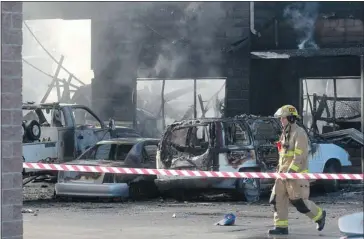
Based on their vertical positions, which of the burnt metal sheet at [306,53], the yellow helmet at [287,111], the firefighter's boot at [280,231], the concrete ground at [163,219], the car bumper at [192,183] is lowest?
the concrete ground at [163,219]

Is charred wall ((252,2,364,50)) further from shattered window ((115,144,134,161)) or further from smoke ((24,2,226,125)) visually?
shattered window ((115,144,134,161))

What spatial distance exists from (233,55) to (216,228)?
516 inches

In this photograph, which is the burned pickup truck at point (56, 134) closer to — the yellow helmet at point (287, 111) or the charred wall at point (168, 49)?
the charred wall at point (168, 49)

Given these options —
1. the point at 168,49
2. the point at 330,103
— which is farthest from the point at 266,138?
the point at 168,49

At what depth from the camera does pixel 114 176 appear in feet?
55.8

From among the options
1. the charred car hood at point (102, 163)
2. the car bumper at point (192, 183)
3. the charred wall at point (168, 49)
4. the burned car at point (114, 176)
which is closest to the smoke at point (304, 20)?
the charred wall at point (168, 49)

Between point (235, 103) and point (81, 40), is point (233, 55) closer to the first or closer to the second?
point (235, 103)

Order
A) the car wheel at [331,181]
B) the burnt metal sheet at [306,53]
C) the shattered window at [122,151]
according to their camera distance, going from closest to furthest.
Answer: the shattered window at [122,151] → the car wheel at [331,181] → the burnt metal sheet at [306,53]

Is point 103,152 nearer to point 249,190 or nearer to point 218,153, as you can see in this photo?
point 218,153

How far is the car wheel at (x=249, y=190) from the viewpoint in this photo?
667 inches

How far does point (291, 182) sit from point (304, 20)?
539 inches

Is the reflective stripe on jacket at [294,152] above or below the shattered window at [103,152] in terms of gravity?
above

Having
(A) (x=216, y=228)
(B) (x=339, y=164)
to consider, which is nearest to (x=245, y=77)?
(B) (x=339, y=164)

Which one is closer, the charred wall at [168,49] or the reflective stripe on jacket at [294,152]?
the reflective stripe on jacket at [294,152]
